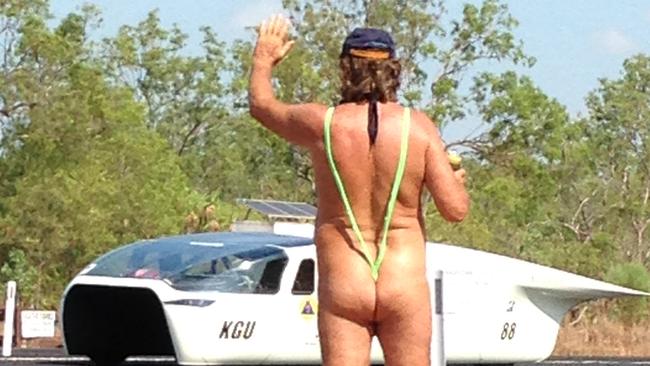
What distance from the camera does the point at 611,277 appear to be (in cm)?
3797

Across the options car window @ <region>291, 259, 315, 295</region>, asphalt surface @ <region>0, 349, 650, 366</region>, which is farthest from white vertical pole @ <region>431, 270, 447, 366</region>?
asphalt surface @ <region>0, 349, 650, 366</region>

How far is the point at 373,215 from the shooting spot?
5.68 meters

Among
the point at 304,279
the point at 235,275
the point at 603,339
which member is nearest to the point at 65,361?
the point at 235,275

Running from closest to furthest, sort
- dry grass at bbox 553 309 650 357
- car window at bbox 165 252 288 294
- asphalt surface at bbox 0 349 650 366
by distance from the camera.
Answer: car window at bbox 165 252 288 294, asphalt surface at bbox 0 349 650 366, dry grass at bbox 553 309 650 357

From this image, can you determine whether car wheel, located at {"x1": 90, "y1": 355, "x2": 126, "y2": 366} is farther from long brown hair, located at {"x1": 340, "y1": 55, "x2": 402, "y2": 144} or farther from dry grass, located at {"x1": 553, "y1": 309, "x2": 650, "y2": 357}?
dry grass, located at {"x1": 553, "y1": 309, "x2": 650, "y2": 357}

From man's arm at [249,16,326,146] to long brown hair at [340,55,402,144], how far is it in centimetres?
12

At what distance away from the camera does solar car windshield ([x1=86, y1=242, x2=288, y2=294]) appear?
15.6m

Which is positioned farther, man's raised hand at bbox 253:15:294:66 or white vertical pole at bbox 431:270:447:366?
white vertical pole at bbox 431:270:447:366

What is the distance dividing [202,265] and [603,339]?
52.3 ft

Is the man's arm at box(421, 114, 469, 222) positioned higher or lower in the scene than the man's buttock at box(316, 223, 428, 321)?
higher

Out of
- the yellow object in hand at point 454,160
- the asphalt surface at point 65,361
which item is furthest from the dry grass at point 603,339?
the yellow object in hand at point 454,160

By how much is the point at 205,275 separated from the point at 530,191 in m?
36.2

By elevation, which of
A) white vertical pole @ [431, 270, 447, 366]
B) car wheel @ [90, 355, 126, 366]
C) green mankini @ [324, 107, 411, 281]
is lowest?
car wheel @ [90, 355, 126, 366]

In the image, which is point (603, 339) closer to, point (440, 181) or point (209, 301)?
point (209, 301)
